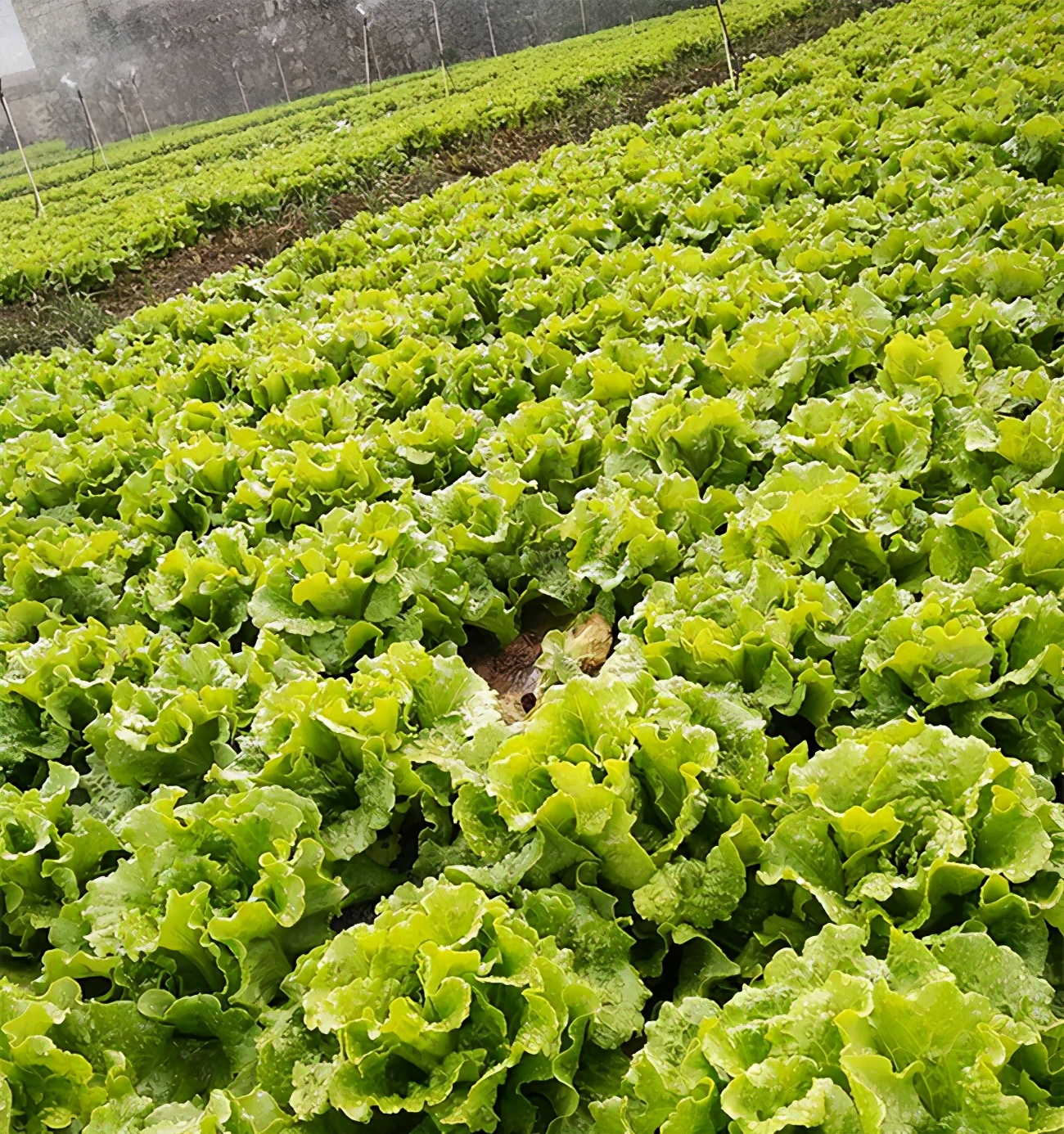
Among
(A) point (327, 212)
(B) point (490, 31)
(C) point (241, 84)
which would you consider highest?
(B) point (490, 31)

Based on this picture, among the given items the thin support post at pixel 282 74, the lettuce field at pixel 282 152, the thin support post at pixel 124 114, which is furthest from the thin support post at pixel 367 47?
the thin support post at pixel 124 114

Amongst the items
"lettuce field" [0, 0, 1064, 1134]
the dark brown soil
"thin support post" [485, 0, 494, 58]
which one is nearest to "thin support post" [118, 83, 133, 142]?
"thin support post" [485, 0, 494, 58]

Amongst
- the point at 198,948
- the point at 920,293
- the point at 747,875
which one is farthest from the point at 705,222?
the point at 198,948

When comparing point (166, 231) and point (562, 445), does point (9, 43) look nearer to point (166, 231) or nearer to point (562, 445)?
point (166, 231)

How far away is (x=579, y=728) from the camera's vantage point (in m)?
2.29

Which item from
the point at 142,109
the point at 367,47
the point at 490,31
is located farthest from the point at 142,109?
the point at 490,31

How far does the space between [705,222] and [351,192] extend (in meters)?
12.1

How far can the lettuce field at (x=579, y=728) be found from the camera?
1.81 metres

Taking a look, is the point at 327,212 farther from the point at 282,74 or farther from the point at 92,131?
the point at 282,74

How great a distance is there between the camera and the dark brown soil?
497 inches

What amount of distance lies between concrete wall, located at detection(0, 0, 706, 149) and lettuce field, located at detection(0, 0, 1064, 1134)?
27.5 metres

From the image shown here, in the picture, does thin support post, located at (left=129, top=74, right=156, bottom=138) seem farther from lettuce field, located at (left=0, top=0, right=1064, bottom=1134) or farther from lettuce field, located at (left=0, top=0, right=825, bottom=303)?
lettuce field, located at (left=0, top=0, right=1064, bottom=1134)

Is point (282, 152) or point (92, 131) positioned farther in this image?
point (92, 131)

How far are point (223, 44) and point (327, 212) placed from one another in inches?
694
